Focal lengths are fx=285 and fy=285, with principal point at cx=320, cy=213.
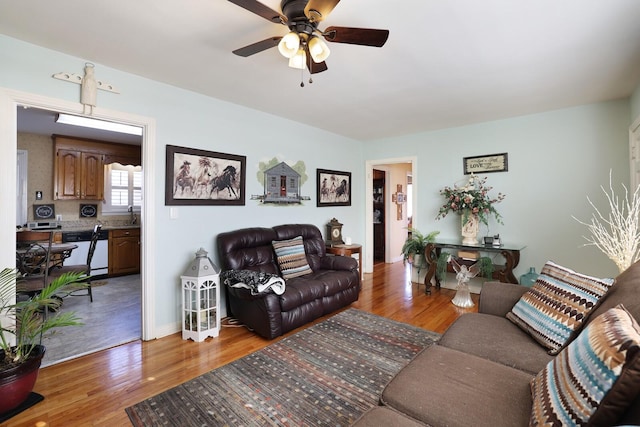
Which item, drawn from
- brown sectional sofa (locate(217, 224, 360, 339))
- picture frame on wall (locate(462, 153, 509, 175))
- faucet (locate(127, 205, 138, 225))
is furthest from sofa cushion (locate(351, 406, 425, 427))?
faucet (locate(127, 205, 138, 225))

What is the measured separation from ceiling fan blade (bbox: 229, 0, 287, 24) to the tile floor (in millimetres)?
2409

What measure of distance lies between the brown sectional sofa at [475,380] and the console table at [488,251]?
2076mm

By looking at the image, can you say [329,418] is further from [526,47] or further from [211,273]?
[526,47]

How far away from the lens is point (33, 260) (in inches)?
132

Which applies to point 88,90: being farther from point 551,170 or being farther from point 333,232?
point 551,170

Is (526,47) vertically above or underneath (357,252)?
above

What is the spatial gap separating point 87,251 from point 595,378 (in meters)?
6.14

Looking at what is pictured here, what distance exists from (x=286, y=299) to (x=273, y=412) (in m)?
1.06

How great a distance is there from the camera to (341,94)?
310 cm

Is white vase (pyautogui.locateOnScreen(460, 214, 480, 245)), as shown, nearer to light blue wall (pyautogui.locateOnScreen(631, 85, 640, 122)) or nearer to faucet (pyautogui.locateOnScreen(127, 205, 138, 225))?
light blue wall (pyautogui.locateOnScreen(631, 85, 640, 122))

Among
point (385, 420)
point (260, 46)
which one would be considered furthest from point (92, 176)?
point (385, 420)

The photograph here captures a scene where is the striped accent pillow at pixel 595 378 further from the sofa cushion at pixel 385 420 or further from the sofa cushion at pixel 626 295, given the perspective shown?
the sofa cushion at pixel 385 420

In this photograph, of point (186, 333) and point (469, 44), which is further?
point (186, 333)

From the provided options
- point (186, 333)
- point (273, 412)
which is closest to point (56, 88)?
point (186, 333)
